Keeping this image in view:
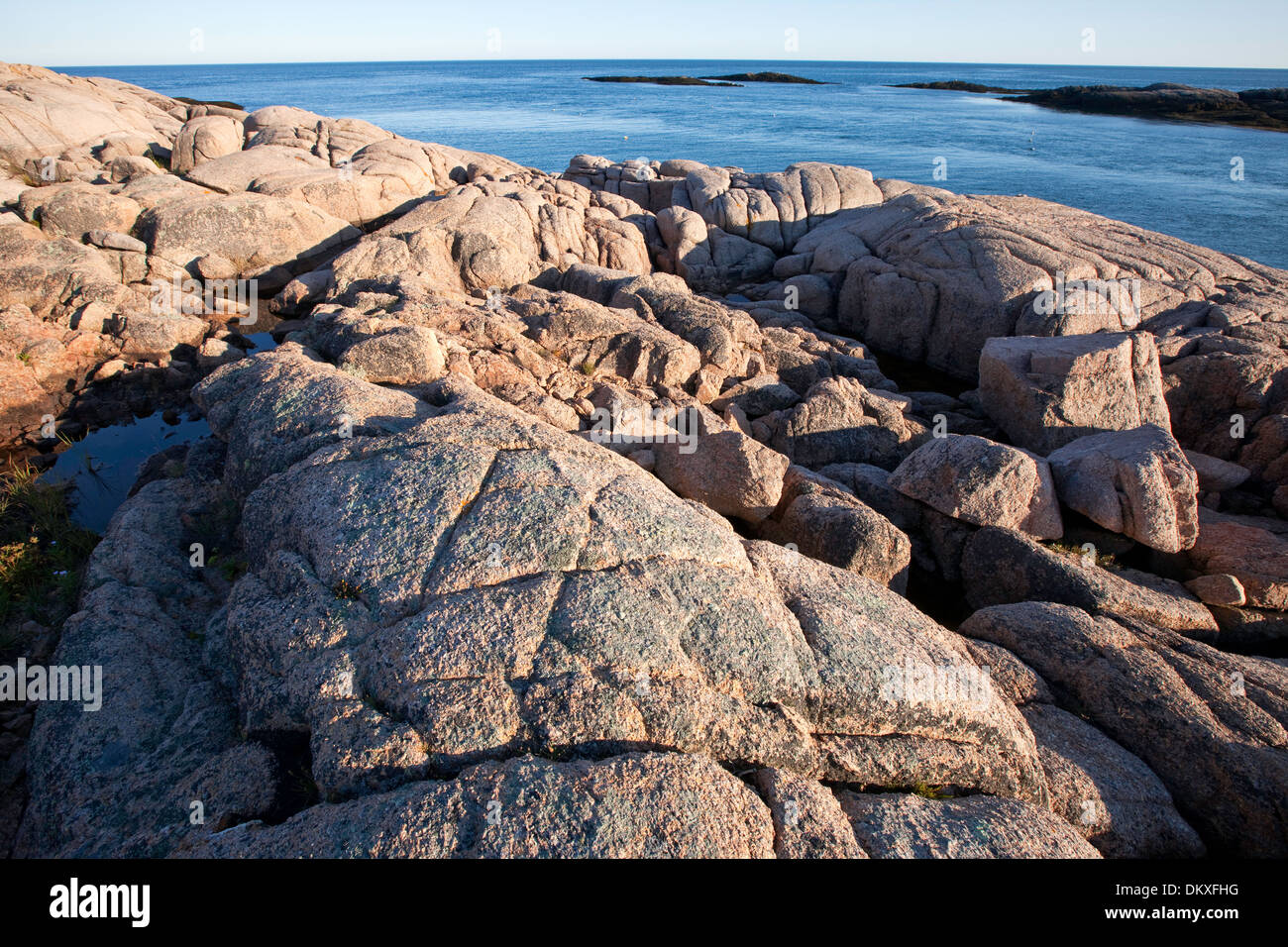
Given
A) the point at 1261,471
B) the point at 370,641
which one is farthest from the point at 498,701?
the point at 1261,471

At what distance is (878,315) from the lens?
22109mm

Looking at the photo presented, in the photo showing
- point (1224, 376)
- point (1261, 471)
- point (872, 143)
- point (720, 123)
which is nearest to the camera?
point (1261, 471)

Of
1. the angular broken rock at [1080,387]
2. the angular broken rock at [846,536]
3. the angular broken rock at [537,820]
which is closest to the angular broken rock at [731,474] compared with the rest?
the angular broken rock at [846,536]

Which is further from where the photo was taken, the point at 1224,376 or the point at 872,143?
the point at 872,143

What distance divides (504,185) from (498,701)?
24298 mm

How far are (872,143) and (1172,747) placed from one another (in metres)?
70.5

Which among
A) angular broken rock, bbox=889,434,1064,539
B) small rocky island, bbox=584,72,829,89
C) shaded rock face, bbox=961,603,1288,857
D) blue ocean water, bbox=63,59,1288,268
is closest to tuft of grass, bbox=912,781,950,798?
shaded rock face, bbox=961,603,1288,857

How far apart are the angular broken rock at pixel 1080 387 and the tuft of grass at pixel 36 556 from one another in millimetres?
16831

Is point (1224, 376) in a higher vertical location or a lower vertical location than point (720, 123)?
lower

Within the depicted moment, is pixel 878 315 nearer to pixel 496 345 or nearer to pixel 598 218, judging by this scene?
pixel 598 218

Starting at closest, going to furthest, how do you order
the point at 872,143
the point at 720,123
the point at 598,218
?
the point at 598,218 < the point at 872,143 < the point at 720,123

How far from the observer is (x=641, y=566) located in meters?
6.50

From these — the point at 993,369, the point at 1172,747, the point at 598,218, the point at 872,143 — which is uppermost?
the point at 872,143
